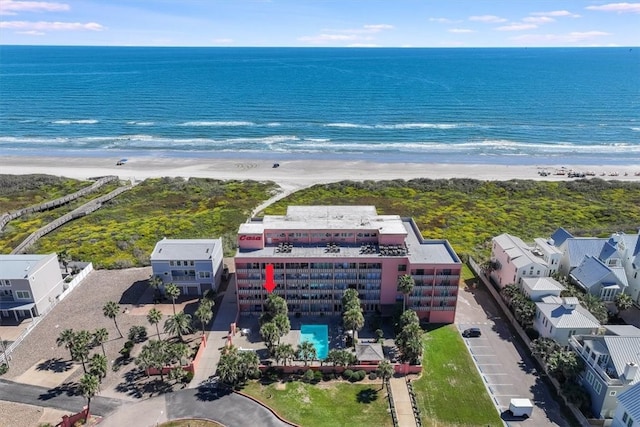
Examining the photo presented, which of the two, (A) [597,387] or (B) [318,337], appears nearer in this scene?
(A) [597,387]

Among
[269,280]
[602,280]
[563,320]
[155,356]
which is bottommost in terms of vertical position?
[155,356]

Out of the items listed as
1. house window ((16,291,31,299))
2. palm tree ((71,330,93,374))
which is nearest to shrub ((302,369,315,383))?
palm tree ((71,330,93,374))

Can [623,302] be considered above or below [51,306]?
above

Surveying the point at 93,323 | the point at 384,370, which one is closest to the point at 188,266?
the point at 93,323

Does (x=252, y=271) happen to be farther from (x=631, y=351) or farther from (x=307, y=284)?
(x=631, y=351)

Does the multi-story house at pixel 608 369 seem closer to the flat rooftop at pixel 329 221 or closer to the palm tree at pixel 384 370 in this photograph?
the palm tree at pixel 384 370

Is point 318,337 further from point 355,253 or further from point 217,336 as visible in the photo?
point 217,336

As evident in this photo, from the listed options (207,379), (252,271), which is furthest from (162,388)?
(252,271)
